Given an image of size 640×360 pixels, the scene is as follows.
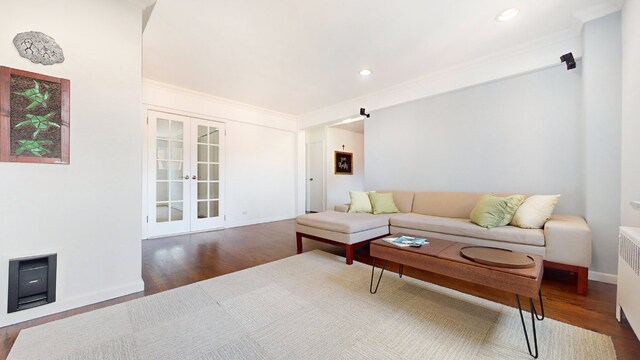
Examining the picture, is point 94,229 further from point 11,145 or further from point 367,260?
point 367,260

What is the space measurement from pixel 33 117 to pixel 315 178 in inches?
219

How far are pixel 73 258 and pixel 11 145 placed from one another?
884 mm

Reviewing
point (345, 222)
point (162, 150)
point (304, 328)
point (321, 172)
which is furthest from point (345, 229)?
point (321, 172)

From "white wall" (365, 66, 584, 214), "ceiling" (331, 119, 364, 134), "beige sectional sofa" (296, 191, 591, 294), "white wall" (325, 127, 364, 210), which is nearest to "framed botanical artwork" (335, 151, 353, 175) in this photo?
"white wall" (325, 127, 364, 210)

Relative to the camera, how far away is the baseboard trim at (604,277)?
2.18 meters

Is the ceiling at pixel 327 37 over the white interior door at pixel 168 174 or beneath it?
over

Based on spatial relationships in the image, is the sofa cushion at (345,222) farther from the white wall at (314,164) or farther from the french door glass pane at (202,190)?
the white wall at (314,164)

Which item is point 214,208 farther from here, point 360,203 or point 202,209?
point 360,203

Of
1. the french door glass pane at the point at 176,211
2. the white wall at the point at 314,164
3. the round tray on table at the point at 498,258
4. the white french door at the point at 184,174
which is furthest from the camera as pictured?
the white wall at the point at 314,164

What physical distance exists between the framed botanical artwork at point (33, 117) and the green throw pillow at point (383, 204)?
334 centimetres

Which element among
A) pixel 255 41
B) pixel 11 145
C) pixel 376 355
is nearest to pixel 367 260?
pixel 376 355

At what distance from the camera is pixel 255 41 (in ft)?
9.00

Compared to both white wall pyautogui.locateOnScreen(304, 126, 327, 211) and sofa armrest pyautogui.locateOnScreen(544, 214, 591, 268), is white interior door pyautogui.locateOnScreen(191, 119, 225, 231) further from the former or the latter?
sofa armrest pyautogui.locateOnScreen(544, 214, 591, 268)

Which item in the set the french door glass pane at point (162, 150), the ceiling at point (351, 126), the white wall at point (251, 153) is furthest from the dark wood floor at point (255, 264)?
the ceiling at point (351, 126)
